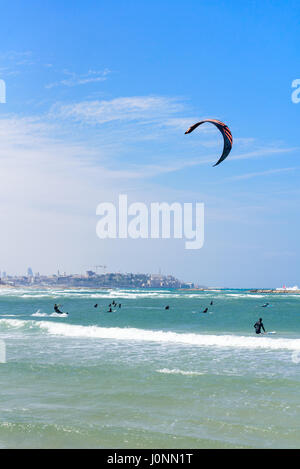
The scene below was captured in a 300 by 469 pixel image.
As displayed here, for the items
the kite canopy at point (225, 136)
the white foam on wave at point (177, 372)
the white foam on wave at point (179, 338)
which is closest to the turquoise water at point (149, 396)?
the white foam on wave at point (177, 372)

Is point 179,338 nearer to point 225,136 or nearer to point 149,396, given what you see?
point 149,396

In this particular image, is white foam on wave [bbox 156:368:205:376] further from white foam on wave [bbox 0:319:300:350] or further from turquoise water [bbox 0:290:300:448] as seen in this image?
white foam on wave [bbox 0:319:300:350]

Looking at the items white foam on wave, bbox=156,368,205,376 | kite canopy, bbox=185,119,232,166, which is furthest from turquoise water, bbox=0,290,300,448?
kite canopy, bbox=185,119,232,166

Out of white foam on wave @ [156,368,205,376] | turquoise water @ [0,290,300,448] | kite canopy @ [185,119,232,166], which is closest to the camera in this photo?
turquoise water @ [0,290,300,448]

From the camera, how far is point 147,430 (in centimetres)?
901

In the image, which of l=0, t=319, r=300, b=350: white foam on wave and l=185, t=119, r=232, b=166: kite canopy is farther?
l=0, t=319, r=300, b=350: white foam on wave

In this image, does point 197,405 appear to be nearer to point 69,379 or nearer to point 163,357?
point 69,379

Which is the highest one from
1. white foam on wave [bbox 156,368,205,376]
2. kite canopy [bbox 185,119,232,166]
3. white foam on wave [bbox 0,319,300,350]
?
kite canopy [bbox 185,119,232,166]

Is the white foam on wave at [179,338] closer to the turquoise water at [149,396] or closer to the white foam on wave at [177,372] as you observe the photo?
the turquoise water at [149,396]

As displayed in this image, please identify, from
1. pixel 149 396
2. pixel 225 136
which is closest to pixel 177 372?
pixel 149 396

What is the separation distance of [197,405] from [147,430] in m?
2.18

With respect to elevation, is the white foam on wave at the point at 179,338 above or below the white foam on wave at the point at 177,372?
below
